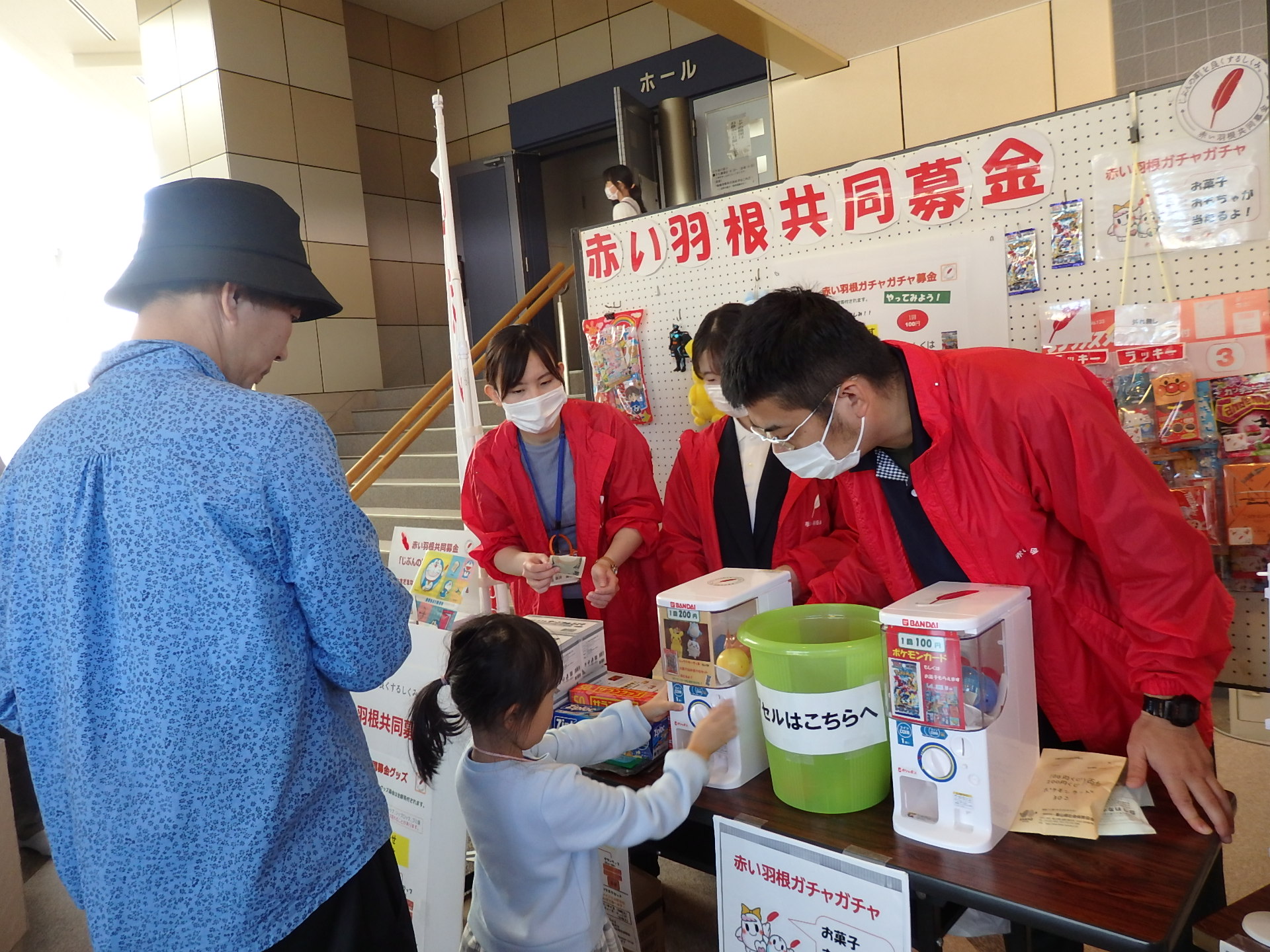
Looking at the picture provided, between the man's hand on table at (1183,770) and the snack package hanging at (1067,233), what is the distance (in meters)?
1.35

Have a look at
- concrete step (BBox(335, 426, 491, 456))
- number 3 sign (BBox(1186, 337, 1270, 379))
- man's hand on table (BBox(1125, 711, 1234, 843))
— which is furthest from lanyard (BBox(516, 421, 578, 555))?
concrete step (BBox(335, 426, 491, 456))

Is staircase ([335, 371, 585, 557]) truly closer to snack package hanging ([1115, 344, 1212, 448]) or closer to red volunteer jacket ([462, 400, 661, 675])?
red volunteer jacket ([462, 400, 661, 675])

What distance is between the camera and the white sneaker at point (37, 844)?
328cm

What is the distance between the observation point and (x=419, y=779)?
2.00 m

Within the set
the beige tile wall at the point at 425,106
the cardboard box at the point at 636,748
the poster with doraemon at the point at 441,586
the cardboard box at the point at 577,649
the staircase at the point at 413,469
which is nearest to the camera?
the cardboard box at the point at 636,748

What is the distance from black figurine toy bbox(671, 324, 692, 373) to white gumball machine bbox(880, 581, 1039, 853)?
1813mm

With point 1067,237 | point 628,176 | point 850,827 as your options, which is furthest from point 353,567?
point 628,176

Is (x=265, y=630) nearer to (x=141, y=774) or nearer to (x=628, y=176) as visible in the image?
(x=141, y=774)

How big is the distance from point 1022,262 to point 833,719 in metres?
1.56

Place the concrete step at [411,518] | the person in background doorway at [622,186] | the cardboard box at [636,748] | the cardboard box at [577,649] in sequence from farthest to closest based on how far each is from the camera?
the concrete step at [411,518]
the person in background doorway at [622,186]
the cardboard box at [577,649]
the cardboard box at [636,748]

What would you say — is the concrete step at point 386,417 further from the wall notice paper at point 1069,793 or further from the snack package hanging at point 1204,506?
the wall notice paper at point 1069,793

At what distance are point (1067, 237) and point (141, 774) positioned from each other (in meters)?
2.26

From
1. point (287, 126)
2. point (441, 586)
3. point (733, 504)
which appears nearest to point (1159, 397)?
point (733, 504)

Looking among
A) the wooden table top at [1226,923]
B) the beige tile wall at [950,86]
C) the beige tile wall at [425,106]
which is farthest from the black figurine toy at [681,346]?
the beige tile wall at [425,106]
